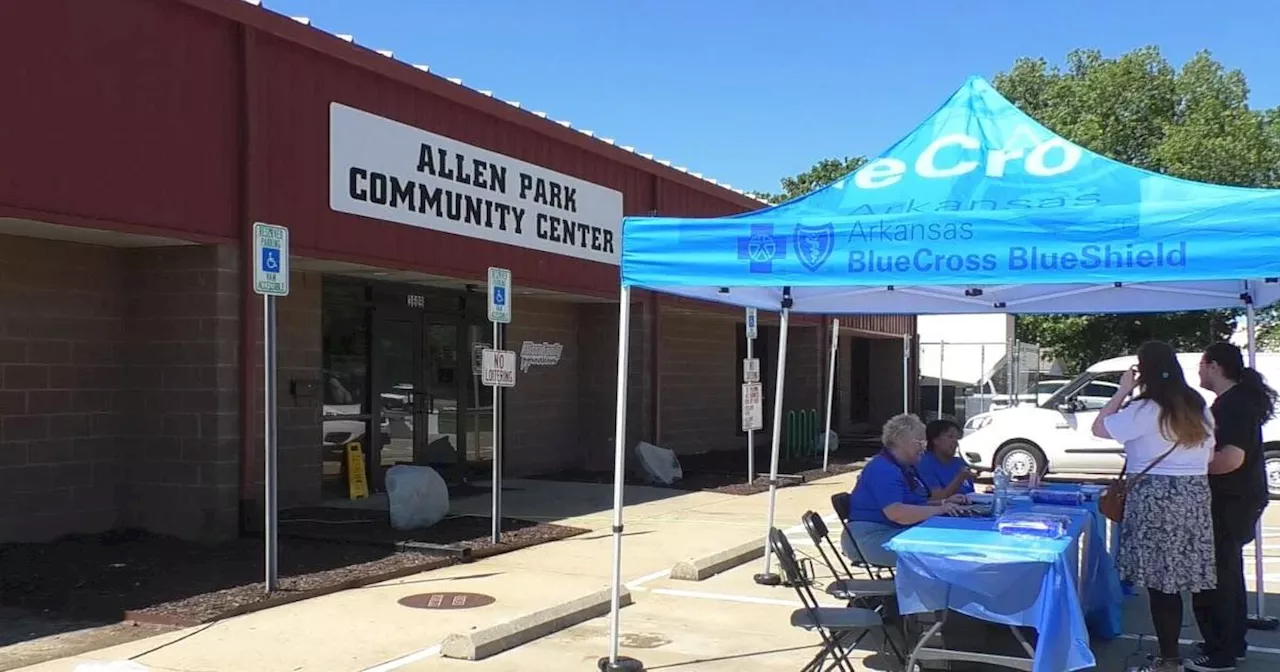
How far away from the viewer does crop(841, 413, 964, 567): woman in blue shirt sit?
6.23 metres

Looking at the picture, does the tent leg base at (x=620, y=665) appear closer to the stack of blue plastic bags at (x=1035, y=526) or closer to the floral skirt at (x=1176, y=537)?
the stack of blue plastic bags at (x=1035, y=526)

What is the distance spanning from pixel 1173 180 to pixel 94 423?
27.4ft

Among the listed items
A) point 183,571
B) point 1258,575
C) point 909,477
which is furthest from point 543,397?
point 1258,575

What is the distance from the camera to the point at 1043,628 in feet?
15.6

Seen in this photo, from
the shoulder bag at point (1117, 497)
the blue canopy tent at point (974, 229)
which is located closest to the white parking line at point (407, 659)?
the blue canopy tent at point (974, 229)

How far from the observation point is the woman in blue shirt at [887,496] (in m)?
6.23

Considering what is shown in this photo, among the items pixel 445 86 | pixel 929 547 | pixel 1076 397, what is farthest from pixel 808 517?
pixel 1076 397

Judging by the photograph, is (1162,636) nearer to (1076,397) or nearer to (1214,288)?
(1214,288)

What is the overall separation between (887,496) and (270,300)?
4.43 metres

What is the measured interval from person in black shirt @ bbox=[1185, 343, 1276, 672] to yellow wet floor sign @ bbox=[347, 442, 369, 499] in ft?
27.7

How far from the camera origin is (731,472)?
1622 centimetres

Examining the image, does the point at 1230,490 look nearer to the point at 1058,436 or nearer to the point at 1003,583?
the point at 1003,583

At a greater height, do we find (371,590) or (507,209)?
(507,209)

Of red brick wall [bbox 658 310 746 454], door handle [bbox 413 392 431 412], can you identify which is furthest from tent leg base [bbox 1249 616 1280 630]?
red brick wall [bbox 658 310 746 454]
